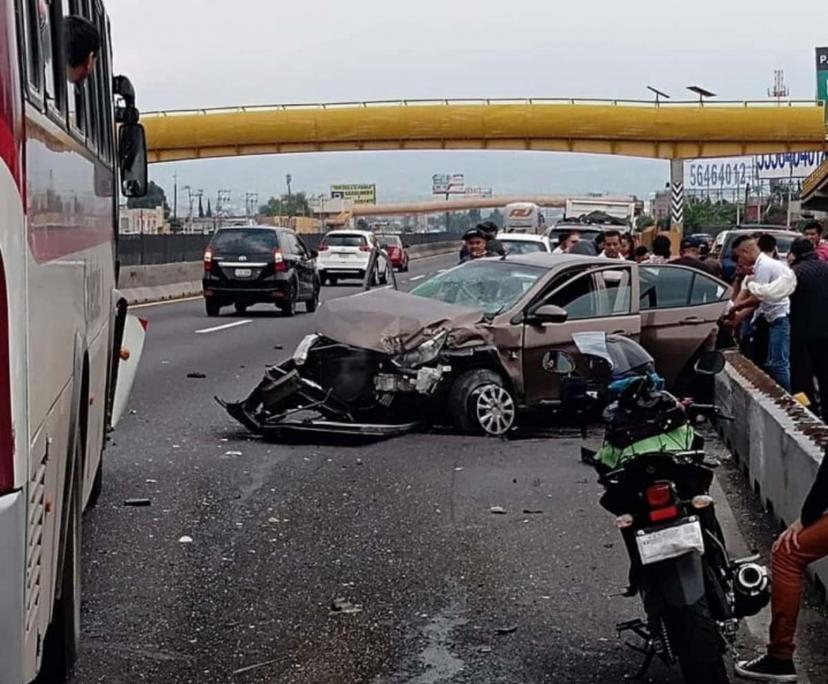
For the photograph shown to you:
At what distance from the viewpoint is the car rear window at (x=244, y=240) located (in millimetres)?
30062

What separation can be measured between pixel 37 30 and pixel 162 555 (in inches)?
177

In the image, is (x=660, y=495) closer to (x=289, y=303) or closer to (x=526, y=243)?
(x=526, y=243)

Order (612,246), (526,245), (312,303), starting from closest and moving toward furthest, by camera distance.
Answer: (612,246) → (526,245) → (312,303)

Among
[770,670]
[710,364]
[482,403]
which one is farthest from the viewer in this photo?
[482,403]

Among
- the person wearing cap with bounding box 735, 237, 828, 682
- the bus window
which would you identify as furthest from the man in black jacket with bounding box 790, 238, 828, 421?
the bus window

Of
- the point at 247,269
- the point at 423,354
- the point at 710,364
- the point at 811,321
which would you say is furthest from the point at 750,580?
the point at 247,269

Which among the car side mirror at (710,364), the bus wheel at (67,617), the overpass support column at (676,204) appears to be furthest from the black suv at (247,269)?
the overpass support column at (676,204)

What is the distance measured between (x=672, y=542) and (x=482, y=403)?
722 cm

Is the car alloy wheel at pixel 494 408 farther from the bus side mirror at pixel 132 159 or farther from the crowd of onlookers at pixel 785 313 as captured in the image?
the bus side mirror at pixel 132 159

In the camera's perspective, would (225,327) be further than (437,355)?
Yes

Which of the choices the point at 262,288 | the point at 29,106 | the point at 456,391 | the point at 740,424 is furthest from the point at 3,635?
the point at 262,288

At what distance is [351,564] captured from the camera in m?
8.36

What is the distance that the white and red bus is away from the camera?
369 centimetres

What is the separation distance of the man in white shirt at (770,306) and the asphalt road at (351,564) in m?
2.88
